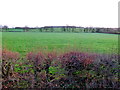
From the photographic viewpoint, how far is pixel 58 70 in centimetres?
407

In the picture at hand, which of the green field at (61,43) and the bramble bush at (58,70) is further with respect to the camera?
the green field at (61,43)

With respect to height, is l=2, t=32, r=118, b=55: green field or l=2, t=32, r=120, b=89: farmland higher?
l=2, t=32, r=118, b=55: green field

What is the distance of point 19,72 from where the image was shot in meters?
4.12

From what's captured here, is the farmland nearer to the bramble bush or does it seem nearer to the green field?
the bramble bush

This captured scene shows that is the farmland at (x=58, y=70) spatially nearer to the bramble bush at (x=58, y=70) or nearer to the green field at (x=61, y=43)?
the bramble bush at (x=58, y=70)

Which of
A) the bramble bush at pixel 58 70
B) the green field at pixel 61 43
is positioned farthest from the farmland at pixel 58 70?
the green field at pixel 61 43

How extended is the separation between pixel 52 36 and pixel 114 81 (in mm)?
10066

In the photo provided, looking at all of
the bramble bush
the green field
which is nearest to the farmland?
the bramble bush

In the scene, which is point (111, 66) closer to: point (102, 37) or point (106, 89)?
point (106, 89)

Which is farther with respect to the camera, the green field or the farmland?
the green field

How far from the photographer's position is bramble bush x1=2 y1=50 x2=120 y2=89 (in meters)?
4.07

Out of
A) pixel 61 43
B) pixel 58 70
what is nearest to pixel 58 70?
pixel 58 70

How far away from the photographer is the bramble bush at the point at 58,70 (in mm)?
4070

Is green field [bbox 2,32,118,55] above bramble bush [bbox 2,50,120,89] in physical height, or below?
above
